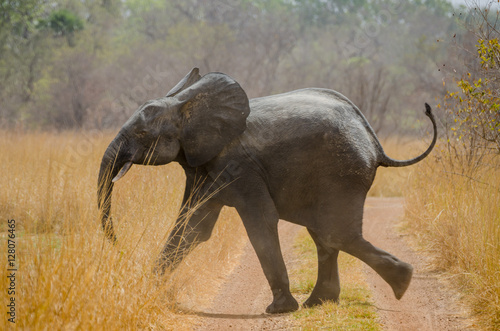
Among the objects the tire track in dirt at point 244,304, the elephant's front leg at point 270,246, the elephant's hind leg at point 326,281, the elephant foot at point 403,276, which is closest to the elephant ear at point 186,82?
the elephant's front leg at point 270,246

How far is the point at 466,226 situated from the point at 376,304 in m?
1.32

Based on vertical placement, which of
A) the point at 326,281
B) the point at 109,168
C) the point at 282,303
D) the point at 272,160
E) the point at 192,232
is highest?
the point at 272,160

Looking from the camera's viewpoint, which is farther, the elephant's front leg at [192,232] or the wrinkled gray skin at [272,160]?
the elephant's front leg at [192,232]

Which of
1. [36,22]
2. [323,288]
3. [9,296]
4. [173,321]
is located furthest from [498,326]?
[36,22]

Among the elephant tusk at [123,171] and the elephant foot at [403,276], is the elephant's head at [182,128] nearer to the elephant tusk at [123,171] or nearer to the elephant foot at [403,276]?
the elephant tusk at [123,171]

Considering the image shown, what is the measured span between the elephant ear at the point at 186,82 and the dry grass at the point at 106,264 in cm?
97

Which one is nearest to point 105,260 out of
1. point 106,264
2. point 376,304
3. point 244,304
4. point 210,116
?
point 106,264

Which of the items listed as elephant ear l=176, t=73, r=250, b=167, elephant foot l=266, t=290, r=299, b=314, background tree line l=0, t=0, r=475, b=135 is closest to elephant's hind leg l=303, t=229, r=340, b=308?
elephant foot l=266, t=290, r=299, b=314

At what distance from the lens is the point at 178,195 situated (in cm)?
800

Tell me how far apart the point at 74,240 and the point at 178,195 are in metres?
3.85

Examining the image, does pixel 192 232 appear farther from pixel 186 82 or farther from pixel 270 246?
pixel 186 82

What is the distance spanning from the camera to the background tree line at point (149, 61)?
26.3 metres

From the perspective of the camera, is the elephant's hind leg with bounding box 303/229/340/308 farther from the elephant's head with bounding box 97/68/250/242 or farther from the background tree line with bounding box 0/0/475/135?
the background tree line with bounding box 0/0/475/135

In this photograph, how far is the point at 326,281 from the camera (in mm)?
5867
